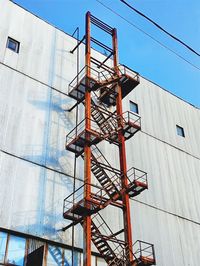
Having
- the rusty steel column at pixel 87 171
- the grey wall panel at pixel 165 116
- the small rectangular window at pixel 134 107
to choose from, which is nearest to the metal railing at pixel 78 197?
the rusty steel column at pixel 87 171

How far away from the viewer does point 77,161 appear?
88.4ft

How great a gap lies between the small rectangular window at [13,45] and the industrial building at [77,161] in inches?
2.8

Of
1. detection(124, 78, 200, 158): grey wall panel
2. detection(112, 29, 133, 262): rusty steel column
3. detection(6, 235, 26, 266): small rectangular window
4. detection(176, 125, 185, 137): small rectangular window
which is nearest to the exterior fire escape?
detection(112, 29, 133, 262): rusty steel column

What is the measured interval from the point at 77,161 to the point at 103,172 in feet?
8.89

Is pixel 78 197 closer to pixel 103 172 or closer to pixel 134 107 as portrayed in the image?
pixel 103 172

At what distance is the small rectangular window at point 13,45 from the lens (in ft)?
92.7

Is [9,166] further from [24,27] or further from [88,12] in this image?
[88,12]

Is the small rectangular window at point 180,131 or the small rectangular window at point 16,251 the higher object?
the small rectangular window at point 180,131

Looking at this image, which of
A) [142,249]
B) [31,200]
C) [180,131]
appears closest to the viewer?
[31,200]

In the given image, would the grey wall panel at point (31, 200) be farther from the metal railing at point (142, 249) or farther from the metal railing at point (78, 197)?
the metal railing at point (142, 249)

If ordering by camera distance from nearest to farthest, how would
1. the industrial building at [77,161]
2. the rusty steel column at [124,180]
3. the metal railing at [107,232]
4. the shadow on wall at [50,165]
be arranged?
1. the industrial building at [77,161]
2. the shadow on wall at [50,165]
3. the rusty steel column at [124,180]
4. the metal railing at [107,232]

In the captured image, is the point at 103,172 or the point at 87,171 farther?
the point at 103,172

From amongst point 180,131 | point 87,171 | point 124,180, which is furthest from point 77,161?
point 180,131

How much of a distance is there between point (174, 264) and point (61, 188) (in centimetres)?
979
